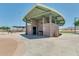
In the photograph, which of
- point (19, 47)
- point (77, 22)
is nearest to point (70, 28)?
point (77, 22)

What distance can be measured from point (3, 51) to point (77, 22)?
176 centimetres

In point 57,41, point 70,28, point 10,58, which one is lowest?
point 10,58

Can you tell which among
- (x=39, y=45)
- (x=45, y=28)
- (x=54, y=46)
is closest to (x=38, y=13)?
(x=45, y=28)

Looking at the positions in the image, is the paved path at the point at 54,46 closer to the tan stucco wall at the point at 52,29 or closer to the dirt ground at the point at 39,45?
the dirt ground at the point at 39,45

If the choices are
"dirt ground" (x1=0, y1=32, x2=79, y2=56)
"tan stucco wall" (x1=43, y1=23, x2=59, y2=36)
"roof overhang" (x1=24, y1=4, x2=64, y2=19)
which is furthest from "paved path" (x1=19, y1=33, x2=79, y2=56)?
"roof overhang" (x1=24, y1=4, x2=64, y2=19)

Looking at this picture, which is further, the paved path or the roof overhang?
the roof overhang

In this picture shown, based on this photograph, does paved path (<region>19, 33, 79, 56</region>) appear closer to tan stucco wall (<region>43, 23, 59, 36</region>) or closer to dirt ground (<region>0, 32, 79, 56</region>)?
dirt ground (<region>0, 32, 79, 56</region>)

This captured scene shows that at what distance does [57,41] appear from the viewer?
3.85 m

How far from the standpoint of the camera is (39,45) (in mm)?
3691

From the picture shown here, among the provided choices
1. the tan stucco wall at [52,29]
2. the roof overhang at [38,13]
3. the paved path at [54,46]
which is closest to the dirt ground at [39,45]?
the paved path at [54,46]

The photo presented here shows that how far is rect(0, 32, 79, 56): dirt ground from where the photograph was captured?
338 centimetres

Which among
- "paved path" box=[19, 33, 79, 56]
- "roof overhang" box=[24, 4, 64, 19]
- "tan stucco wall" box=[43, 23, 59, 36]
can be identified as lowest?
"paved path" box=[19, 33, 79, 56]

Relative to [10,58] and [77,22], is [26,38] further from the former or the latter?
[77,22]

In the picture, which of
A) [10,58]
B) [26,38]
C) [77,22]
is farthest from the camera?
[26,38]
